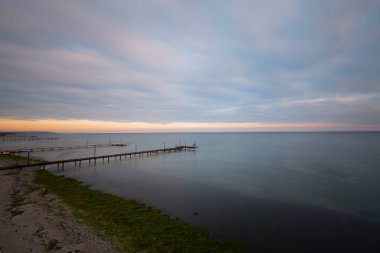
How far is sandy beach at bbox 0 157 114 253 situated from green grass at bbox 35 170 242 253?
836mm

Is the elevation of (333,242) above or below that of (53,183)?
below

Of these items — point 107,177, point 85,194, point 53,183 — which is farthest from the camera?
point 107,177

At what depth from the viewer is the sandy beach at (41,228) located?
10742 millimetres

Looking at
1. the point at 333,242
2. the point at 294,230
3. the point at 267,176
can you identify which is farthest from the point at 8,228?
the point at 267,176

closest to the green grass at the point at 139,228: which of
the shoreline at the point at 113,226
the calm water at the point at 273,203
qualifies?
the shoreline at the point at 113,226

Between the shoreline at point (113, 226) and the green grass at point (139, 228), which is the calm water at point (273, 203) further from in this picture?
the shoreline at point (113, 226)

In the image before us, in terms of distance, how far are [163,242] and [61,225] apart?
671 centimetres

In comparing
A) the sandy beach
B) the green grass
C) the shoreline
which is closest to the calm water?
the green grass

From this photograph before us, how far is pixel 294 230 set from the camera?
15.5 meters

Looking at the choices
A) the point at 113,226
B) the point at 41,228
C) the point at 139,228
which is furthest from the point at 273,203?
the point at 41,228

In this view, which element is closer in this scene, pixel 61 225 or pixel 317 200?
pixel 61 225

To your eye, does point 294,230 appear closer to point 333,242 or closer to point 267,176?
point 333,242

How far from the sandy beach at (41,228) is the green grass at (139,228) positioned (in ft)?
2.74

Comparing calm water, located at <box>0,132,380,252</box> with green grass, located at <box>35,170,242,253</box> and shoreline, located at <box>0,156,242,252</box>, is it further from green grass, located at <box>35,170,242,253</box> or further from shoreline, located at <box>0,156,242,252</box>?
shoreline, located at <box>0,156,242,252</box>
